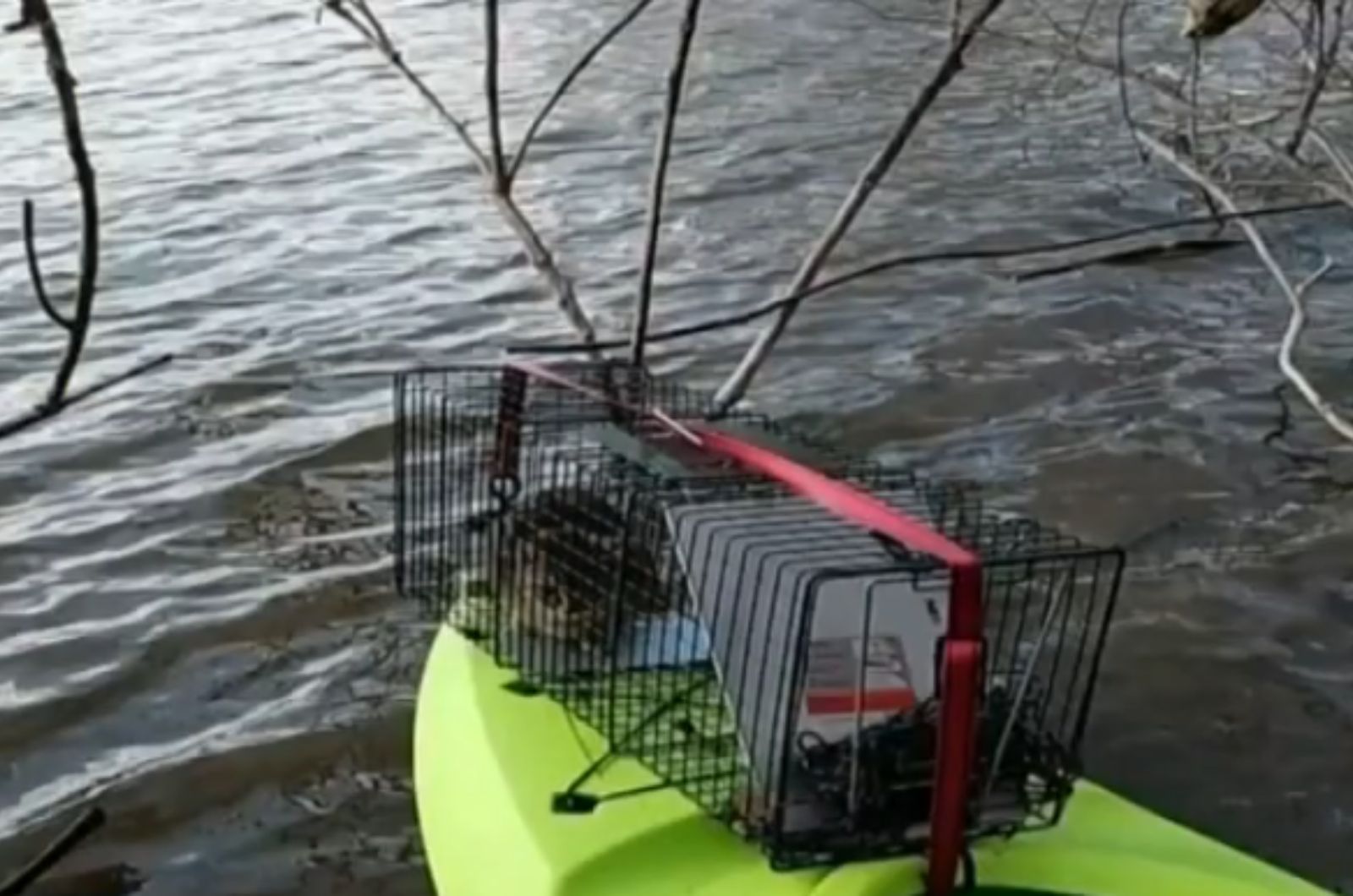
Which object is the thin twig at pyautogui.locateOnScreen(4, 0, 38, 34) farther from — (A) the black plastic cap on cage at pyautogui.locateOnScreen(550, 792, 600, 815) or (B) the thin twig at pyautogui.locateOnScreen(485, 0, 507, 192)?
(B) the thin twig at pyautogui.locateOnScreen(485, 0, 507, 192)

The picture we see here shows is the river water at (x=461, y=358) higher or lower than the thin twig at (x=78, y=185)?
lower

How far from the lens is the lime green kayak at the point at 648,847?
2.37 metres

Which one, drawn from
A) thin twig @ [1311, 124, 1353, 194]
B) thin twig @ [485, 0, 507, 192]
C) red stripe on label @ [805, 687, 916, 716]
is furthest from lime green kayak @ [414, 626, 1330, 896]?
thin twig @ [1311, 124, 1353, 194]

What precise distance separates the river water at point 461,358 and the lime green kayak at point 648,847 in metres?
0.56

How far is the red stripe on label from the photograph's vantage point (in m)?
2.38

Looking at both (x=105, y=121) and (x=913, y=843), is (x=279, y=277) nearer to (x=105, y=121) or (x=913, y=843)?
(x=105, y=121)

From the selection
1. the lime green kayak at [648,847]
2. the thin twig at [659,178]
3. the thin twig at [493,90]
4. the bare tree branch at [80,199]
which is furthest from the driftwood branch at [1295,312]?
the bare tree branch at [80,199]

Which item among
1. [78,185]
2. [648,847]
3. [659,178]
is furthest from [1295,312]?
[78,185]

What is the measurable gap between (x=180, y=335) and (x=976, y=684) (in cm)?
433

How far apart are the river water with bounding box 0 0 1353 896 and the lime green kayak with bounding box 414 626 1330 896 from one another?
56cm

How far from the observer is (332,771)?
3680 millimetres

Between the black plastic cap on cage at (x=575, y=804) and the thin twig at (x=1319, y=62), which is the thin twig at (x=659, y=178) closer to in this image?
the black plastic cap on cage at (x=575, y=804)

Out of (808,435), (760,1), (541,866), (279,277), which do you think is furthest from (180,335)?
(760,1)

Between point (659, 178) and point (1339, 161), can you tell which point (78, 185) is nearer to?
point (659, 178)
